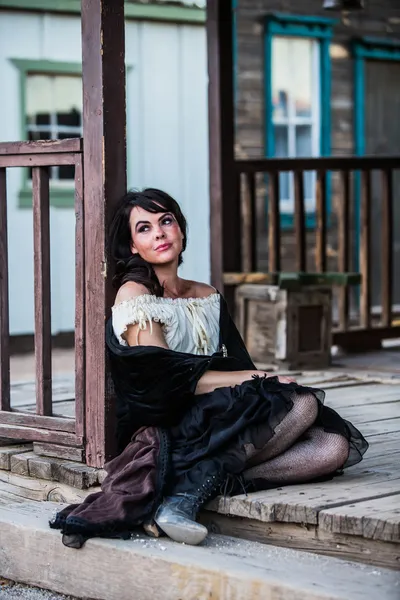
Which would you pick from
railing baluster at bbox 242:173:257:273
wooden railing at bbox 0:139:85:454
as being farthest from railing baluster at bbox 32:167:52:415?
railing baluster at bbox 242:173:257:273

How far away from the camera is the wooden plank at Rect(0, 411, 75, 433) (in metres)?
4.55

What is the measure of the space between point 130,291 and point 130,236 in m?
0.22

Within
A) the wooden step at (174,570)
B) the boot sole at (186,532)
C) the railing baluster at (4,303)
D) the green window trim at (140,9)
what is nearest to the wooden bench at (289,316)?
the railing baluster at (4,303)

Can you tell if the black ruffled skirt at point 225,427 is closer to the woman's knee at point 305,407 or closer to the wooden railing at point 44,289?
the woman's knee at point 305,407

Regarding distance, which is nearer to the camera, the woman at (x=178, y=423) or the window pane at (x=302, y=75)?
the woman at (x=178, y=423)

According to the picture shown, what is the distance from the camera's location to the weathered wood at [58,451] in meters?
4.46

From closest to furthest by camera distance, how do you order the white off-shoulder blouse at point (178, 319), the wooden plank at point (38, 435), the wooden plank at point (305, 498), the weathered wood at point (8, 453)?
the wooden plank at point (305, 498)
the white off-shoulder blouse at point (178, 319)
the wooden plank at point (38, 435)
the weathered wood at point (8, 453)

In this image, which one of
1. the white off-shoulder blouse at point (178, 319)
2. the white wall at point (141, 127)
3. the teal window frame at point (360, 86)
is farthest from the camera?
the teal window frame at point (360, 86)

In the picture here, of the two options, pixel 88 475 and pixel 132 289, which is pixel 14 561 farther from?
pixel 132 289

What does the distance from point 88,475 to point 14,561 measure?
0.41m

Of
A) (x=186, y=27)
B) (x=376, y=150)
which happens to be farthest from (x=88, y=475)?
(x=376, y=150)

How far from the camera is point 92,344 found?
4348 millimetres

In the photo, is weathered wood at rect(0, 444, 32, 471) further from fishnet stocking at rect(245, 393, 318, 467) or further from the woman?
fishnet stocking at rect(245, 393, 318, 467)

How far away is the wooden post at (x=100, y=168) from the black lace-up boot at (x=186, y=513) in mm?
609
